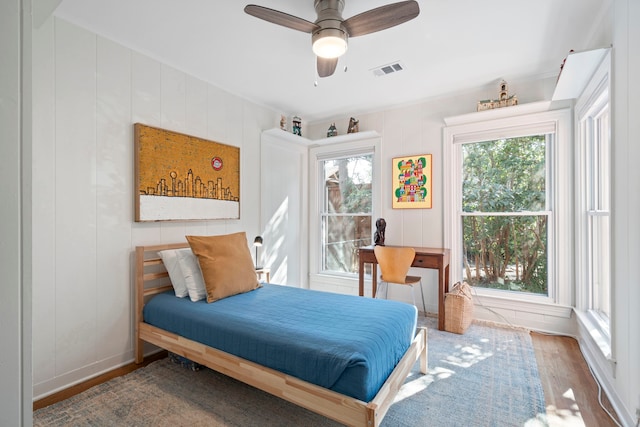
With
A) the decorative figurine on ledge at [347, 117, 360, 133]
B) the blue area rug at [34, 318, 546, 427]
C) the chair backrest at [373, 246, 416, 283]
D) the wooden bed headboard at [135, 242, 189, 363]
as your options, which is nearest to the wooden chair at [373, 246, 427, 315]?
the chair backrest at [373, 246, 416, 283]

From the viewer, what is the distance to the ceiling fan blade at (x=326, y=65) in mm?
2254

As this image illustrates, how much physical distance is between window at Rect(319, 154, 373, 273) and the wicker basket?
1.35 m

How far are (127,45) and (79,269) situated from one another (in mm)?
1785

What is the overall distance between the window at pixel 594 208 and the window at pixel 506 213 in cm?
39

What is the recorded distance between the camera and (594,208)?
8.52 ft

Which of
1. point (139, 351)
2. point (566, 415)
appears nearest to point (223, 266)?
point (139, 351)

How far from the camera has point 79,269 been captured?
222 centimetres

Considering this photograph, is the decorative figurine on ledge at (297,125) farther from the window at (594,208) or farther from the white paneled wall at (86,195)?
the window at (594,208)

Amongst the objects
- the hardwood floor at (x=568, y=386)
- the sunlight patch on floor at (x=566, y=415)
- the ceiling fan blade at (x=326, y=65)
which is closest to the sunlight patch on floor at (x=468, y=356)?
→ the hardwood floor at (x=568, y=386)

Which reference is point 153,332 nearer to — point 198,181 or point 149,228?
point 149,228

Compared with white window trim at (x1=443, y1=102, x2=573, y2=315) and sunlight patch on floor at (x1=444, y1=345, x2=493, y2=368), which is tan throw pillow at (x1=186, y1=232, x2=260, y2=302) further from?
white window trim at (x1=443, y1=102, x2=573, y2=315)

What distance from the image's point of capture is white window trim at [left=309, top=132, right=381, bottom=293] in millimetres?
4031

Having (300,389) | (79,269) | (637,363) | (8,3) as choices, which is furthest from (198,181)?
(637,363)

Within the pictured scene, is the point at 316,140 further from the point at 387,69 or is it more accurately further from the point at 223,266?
the point at 223,266
